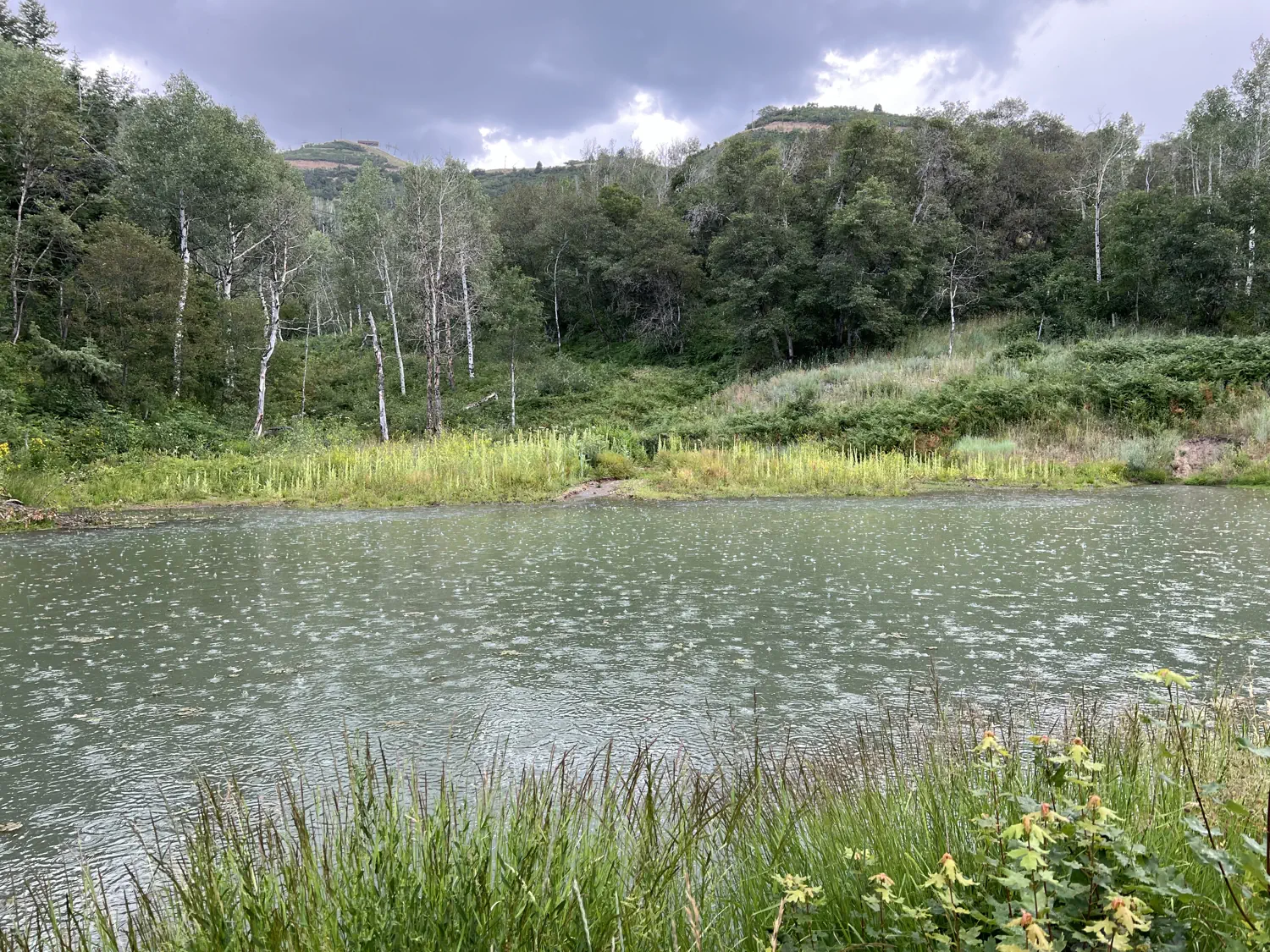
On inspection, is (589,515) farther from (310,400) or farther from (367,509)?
(310,400)

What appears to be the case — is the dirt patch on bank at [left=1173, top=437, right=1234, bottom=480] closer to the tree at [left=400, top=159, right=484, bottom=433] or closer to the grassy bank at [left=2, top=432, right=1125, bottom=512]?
the grassy bank at [left=2, top=432, right=1125, bottom=512]

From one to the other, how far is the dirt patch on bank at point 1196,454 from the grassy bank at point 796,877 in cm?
1508

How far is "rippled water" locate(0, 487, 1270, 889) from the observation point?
3.34m

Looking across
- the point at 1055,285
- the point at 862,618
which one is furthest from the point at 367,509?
the point at 1055,285

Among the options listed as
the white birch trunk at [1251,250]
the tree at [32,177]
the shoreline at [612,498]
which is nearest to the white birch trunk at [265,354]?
the tree at [32,177]

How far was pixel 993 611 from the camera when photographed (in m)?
5.30

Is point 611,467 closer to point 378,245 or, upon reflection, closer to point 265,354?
point 265,354

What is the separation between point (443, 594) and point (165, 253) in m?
19.5

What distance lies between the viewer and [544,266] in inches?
1563

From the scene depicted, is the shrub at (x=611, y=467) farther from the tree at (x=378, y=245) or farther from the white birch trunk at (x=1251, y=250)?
the white birch trunk at (x=1251, y=250)

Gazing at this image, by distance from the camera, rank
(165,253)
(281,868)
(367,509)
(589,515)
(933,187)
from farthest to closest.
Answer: (933,187), (165,253), (367,509), (589,515), (281,868)

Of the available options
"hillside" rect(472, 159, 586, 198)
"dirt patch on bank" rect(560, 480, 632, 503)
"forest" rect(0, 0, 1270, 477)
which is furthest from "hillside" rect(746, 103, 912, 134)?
"dirt patch on bank" rect(560, 480, 632, 503)

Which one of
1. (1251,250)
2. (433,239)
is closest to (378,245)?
(433,239)

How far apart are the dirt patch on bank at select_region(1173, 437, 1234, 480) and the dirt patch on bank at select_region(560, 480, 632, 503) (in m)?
10.4
